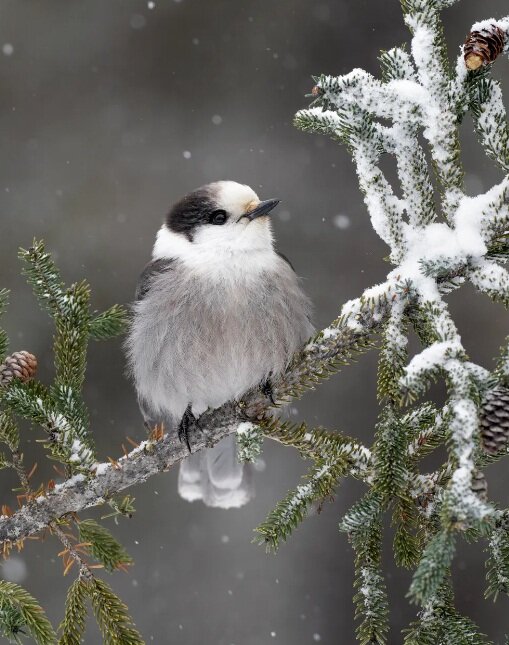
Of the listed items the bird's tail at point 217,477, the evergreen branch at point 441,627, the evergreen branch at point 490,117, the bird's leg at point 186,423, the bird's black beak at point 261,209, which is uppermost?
the evergreen branch at point 490,117

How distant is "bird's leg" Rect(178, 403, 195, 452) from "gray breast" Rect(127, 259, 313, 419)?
91mm

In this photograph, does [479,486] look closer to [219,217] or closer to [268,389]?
[268,389]

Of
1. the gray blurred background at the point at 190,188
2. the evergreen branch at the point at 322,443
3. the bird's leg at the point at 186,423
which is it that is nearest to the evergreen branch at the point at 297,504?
the evergreen branch at the point at 322,443

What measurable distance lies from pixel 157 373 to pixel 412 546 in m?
1.28

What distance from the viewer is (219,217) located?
2723 mm

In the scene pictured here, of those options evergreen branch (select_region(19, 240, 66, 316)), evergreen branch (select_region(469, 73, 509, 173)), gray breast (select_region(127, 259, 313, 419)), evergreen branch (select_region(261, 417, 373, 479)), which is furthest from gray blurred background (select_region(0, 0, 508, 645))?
evergreen branch (select_region(469, 73, 509, 173))

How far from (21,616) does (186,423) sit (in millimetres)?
799

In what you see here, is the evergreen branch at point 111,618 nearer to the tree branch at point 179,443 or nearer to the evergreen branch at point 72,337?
the tree branch at point 179,443

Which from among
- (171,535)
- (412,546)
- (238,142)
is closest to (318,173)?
(238,142)

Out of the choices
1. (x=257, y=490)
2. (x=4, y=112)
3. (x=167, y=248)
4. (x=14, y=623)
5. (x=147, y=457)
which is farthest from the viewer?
(x=4, y=112)

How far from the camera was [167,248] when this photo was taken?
286 centimetres

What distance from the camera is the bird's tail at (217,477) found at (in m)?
3.38

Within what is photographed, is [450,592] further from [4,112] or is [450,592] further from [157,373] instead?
[4,112]

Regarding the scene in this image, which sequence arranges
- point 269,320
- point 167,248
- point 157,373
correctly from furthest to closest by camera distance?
point 167,248 → point 157,373 → point 269,320
